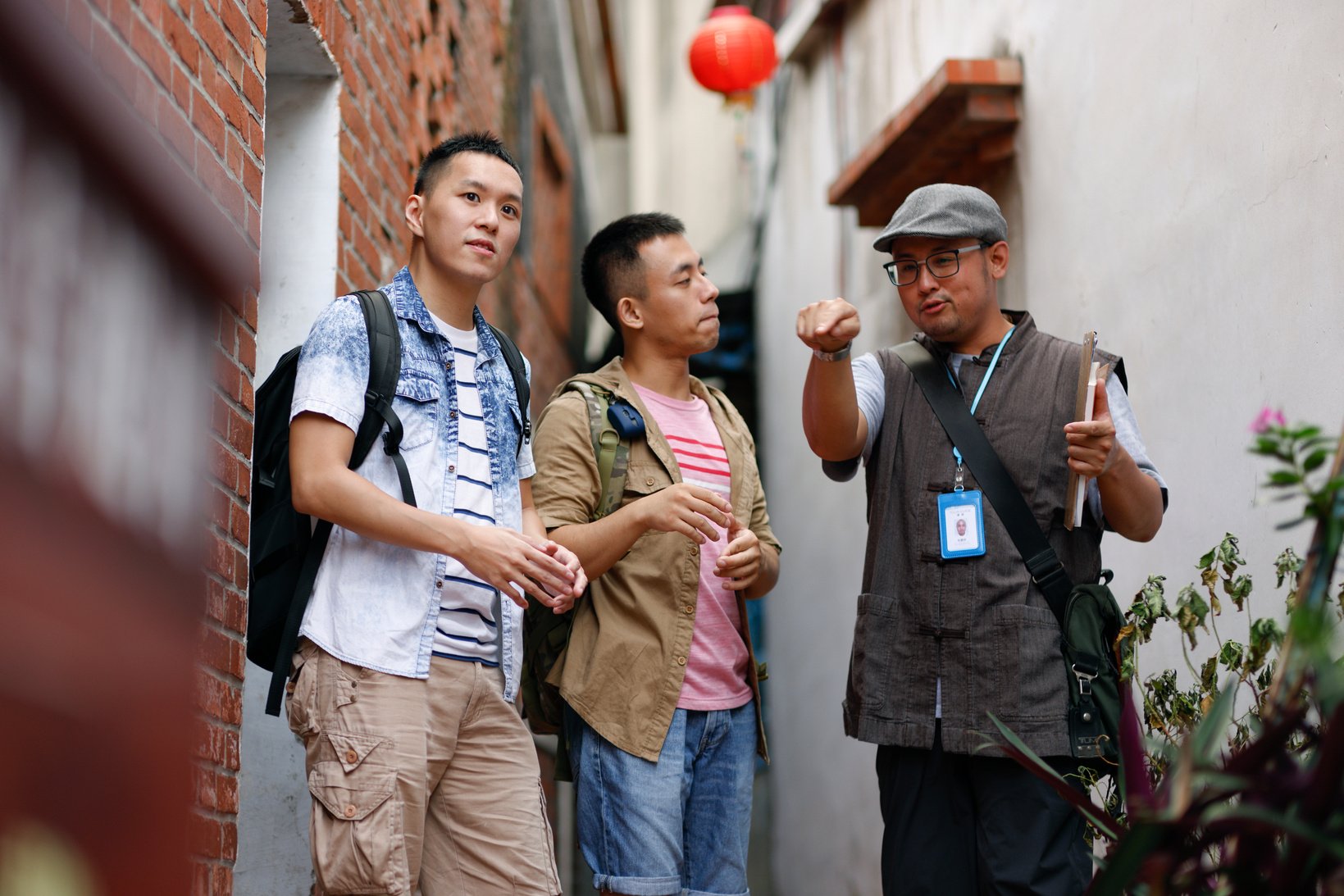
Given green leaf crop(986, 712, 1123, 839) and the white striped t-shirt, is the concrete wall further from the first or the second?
the white striped t-shirt

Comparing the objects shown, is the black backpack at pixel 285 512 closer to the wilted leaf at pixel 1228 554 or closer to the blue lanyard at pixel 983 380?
the blue lanyard at pixel 983 380

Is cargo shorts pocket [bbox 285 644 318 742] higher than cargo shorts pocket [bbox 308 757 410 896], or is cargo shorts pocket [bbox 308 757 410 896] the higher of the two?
cargo shorts pocket [bbox 285 644 318 742]

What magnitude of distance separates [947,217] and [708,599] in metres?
1.01

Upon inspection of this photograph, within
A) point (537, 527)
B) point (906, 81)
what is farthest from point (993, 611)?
point (906, 81)

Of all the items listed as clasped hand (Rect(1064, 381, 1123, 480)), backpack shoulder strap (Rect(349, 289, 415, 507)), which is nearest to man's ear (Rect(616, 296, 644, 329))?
backpack shoulder strap (Rect(349, 289, 415, 507))

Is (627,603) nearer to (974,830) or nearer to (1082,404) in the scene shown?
(974,830)

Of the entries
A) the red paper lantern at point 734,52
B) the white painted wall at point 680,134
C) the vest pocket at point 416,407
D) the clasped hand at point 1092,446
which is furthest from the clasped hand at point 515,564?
the white painted wall at point 680,134

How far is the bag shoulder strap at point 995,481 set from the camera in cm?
274

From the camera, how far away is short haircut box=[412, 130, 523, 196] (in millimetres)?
2947

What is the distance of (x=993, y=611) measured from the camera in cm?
275

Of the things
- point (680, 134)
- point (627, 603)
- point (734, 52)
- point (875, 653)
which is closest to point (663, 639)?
point (627, 603)

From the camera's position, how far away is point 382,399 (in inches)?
100

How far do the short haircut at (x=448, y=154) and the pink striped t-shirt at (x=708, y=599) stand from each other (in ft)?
2.30

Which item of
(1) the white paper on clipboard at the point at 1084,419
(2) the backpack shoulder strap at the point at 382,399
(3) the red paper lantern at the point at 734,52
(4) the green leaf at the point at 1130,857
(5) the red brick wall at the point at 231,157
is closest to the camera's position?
(4) the green leaf at the point at 1130,857
